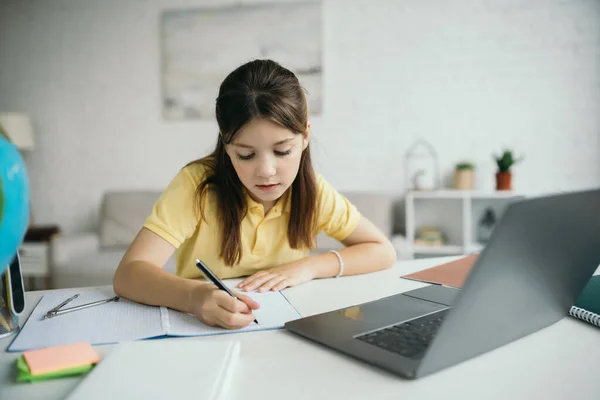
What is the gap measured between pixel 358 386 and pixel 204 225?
2.39ft

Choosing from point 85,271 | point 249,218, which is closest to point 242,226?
point 249,218

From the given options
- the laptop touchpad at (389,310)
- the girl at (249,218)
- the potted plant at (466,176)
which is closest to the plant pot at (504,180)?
the potted plant at (466,176)

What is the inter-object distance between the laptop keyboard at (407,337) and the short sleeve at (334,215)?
0.56 metres

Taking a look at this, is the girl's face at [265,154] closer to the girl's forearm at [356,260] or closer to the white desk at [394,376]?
the girl's forearm at [356,260]

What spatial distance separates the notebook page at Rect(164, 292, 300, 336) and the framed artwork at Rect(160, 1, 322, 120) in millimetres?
2448

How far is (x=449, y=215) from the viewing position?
304 cm

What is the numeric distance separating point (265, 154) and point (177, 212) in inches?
10.4

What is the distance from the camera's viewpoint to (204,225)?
43.9 inches

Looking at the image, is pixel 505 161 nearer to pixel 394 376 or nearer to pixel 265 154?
pixel 265 154

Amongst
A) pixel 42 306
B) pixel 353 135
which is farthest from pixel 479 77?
pixel 42 306

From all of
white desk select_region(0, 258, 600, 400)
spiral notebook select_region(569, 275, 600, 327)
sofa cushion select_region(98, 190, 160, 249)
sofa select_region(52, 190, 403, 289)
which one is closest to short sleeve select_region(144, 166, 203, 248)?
white desk select_region(0, 258, 600, 400)

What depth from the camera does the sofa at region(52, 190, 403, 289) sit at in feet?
8.27

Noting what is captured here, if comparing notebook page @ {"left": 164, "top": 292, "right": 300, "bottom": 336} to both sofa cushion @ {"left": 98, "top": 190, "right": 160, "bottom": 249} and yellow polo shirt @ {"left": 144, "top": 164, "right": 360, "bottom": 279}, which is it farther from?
sofa cushion @ {"left": 98, "top": 190, "right": 160, "bottom": 249}

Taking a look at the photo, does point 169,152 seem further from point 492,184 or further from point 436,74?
point 492,184
